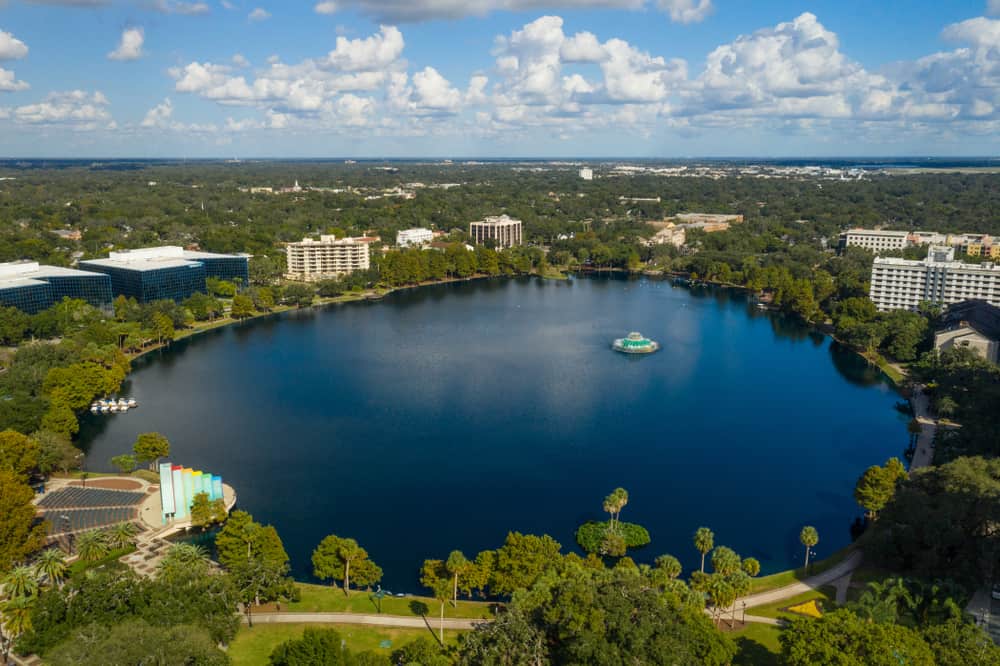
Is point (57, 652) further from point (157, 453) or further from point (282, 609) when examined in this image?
point (157, 453)

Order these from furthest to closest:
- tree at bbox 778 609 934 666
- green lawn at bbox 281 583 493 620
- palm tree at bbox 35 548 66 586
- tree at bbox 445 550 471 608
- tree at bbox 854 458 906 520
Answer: tree at bbox 854 458 906 520, tree at bbox 445 550 471 608, green lawn at bbox 281 583 493 620, palm tree at bbox 35 548 66 586, tree at bbox 778 609 934 666

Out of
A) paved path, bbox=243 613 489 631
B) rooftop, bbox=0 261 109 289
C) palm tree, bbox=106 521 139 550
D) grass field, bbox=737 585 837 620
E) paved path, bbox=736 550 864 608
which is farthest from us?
rooftop, bbox=0 261 109 289

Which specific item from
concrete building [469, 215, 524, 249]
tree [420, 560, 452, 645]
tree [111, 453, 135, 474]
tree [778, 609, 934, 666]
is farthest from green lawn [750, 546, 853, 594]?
concrete building [469, 215, 524, 249]

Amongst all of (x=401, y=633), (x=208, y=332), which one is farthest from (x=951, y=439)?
(x=208, y=332)

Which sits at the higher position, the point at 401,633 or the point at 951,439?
the point at 951,439

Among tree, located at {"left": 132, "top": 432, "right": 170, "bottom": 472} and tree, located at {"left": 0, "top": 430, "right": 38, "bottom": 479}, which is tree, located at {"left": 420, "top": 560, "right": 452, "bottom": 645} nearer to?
tree, located at {"left": 132, "top": 432, "right": 170, "bottom": 472}

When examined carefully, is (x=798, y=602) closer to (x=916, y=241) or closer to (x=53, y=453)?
(x=53, y=453)

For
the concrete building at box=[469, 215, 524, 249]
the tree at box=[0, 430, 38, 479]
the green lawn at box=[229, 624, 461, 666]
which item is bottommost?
the green lawn at box=[229, 624, 461, 666]

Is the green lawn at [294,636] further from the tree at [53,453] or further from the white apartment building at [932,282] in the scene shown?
the white apartment building at [932,282]
